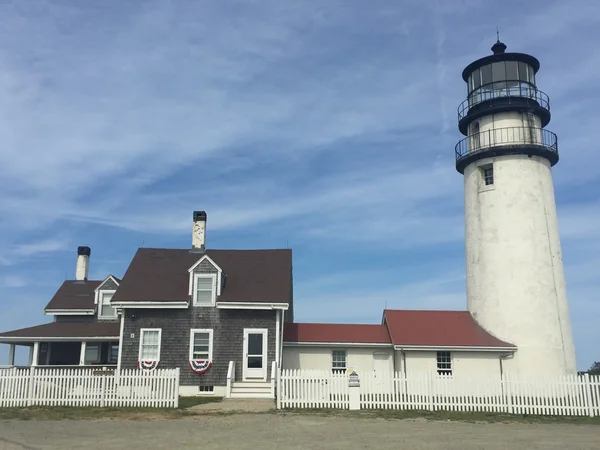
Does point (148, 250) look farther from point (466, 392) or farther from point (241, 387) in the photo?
point (466, 392)

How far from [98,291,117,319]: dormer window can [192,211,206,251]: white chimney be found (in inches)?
206

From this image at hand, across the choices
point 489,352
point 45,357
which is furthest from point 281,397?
point 45,357

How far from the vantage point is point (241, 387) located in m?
22.8

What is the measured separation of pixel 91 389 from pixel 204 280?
6803 mm

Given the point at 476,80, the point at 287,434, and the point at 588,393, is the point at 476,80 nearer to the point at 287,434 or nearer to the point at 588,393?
the point at 588,393

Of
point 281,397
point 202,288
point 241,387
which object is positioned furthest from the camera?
point 202,288

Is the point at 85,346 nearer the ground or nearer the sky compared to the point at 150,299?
nearer the ground

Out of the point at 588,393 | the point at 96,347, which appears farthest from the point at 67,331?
the point at 588,393

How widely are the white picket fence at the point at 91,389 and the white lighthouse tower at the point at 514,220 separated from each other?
15064 millimetres

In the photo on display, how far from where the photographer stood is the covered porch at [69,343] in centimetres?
2612

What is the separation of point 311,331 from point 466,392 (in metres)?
8.76

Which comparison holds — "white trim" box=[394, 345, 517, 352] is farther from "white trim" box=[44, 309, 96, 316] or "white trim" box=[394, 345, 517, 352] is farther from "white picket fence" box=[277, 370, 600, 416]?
"white trim" box=[44, 309, 96, 316]

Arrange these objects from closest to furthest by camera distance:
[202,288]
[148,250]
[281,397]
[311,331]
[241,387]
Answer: [281,397] < [241,387] < [202,288] < [311,331] < [148,250]

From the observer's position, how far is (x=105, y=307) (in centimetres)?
2969
